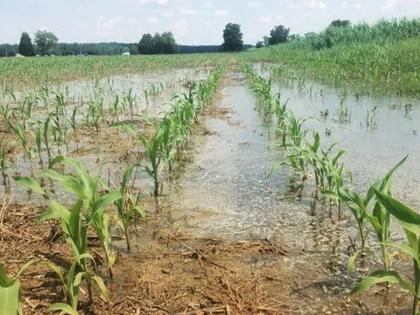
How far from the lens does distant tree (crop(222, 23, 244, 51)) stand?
2852 inches

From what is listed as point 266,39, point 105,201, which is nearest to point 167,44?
point 266,39

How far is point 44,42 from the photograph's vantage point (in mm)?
78375

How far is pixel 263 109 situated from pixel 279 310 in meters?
7.42

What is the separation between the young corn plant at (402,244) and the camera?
189 centimetres

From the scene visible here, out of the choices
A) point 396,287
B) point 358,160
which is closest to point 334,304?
point 396,287

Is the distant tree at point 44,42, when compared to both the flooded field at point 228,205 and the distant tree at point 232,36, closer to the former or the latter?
the distant tree at point 232,36

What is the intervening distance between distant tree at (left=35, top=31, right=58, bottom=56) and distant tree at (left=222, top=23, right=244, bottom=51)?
2990 cm

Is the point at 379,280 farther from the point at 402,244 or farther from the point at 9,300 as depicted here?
the point at 9,300

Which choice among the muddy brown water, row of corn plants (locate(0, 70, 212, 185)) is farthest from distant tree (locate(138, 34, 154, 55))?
the muddy brown water

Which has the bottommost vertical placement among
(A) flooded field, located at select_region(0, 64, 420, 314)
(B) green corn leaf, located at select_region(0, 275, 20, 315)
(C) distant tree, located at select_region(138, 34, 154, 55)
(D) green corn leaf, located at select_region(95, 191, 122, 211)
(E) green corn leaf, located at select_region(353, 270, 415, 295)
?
(A) flooded field, located at select_region(0, 64, 420, 314)

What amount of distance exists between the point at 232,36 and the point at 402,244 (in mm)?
73250

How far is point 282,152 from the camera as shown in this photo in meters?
6.07

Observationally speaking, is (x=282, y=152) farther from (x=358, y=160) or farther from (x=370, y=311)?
(x=370, y=311)

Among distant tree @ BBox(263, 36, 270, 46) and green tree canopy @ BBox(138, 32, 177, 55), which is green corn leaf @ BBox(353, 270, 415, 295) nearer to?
green tree canopy @ BBox(138, 32, 177, 55)
